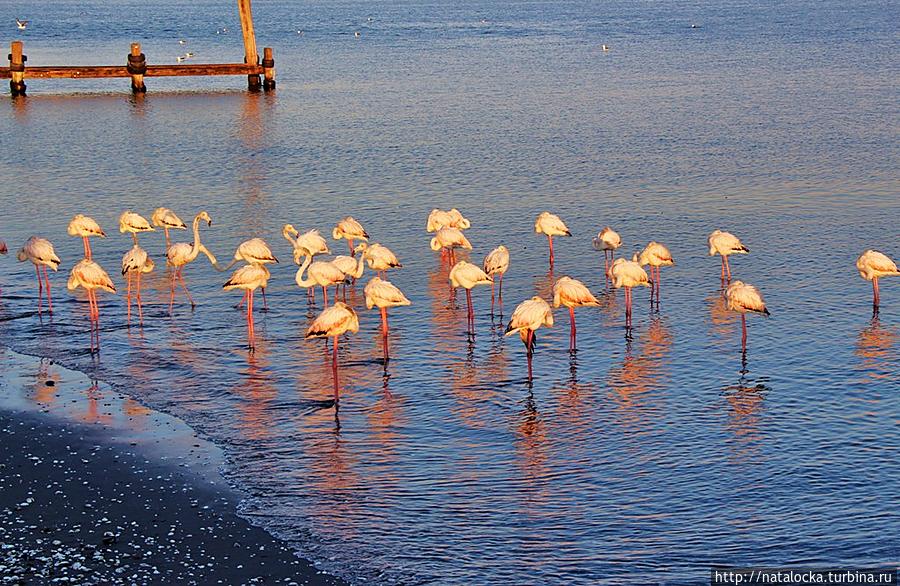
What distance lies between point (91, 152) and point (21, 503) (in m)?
25.5

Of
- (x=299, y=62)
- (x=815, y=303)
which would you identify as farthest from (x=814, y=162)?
(x=299, y=62)

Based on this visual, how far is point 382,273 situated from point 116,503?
31.7ft

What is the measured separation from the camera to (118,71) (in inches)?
1973

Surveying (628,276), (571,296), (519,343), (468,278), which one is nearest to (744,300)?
(628,276)

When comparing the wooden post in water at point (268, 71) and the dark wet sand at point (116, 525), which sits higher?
the wooden post in water at point (268, 71)

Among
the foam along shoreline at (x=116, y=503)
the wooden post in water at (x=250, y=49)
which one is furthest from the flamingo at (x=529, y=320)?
the wooden post in water at (x=250, y=49)

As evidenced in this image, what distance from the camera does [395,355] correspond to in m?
16.9

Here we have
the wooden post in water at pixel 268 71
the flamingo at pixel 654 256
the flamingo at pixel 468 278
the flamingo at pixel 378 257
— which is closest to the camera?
the flamingo at pixel 468 278

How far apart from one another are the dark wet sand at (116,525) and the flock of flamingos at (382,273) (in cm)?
310

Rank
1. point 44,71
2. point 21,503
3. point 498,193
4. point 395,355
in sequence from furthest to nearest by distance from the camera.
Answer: point 44,71, point 498,193, point 395,355, point 21,503

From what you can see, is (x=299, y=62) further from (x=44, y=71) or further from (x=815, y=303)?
(x=815, y=303)

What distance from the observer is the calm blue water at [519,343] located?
38.6 ft

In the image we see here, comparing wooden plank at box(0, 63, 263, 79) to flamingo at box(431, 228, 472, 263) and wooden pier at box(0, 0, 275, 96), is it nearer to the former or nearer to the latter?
wooden pier at box(0, 0, 275, 96)

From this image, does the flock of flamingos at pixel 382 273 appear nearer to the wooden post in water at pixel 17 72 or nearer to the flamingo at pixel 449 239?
the flamingo at pixel 449 239
